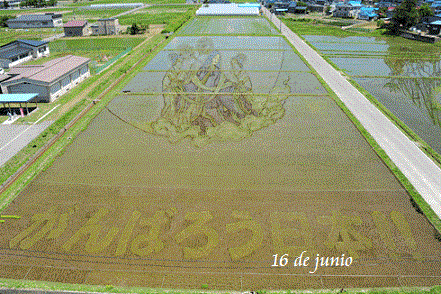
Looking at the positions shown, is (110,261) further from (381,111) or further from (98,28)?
(98,28)

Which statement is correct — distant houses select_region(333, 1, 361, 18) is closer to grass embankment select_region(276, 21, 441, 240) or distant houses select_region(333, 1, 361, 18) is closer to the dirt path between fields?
grass embankment select_region(276, 21, 441, 240)

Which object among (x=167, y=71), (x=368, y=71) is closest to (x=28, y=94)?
(x=167, y=71)

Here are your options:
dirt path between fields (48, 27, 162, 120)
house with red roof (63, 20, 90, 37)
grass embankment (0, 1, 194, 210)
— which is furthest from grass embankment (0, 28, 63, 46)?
dirt path between fields (48, 27, 162, 120)

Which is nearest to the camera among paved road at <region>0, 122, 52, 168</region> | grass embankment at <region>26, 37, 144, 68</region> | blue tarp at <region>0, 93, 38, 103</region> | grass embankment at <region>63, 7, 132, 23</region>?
paved road at <region>0, 122, 52, 168</region>

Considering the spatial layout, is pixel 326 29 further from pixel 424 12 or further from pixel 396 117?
pixel 396 117

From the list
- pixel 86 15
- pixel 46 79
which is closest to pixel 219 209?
pixel 46 79
